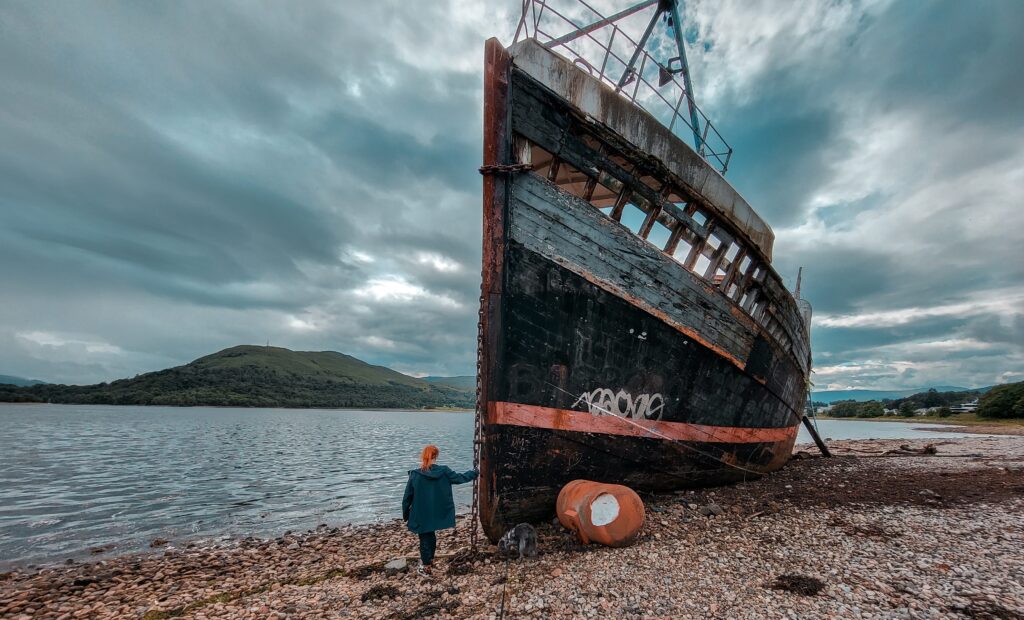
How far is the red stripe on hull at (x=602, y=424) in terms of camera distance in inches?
266

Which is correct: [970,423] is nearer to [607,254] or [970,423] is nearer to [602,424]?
[602,424]

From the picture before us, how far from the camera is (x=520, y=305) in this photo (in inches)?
270

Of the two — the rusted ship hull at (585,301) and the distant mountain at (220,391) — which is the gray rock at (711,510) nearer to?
the rusted ship hull at (585,301)

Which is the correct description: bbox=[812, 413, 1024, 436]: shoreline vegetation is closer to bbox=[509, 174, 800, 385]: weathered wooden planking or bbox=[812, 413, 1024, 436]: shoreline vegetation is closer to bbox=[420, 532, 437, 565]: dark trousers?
bbox=[509, 174, 800, 385]: weathered wooden planking

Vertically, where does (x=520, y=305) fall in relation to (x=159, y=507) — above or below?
above

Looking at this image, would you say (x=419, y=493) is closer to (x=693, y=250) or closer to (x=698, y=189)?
(x=693, y=250)

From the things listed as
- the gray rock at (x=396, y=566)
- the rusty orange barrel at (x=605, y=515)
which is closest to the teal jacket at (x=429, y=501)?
the gray rock at (x=396, y=566)

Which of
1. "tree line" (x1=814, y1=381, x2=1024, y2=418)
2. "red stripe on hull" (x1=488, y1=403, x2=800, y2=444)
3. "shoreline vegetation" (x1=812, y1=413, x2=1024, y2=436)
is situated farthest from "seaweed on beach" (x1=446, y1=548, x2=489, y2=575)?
"shoreline vegetation" (x1=812, y1=413, x2=1024, y2=436)

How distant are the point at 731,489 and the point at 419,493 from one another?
6915 millimetres

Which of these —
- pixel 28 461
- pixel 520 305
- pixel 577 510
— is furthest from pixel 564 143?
pixel 28 461

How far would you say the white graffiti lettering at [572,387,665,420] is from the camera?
719 cm

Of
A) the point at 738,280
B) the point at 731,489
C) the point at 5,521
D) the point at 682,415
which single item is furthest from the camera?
the point at 5,521

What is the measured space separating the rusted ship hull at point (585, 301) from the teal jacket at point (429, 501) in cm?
54

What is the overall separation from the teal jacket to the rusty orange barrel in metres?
1.56
